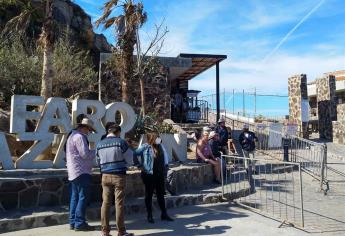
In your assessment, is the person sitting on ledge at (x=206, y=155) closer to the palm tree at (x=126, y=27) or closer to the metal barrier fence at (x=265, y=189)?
the metal barrier fence at (x=265, y=189)

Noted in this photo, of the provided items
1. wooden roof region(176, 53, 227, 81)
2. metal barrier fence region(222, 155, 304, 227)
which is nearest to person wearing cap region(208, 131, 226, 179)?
metal barrier fence region(222, 155, 304, 227)

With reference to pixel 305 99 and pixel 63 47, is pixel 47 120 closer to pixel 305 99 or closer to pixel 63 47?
pixel 63 47

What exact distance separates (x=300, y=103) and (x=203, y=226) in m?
18.2

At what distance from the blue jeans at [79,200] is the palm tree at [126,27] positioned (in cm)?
785

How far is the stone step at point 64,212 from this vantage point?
24.9 ft

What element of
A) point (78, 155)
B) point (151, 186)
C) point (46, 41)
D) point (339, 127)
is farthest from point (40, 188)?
point (339, 127)

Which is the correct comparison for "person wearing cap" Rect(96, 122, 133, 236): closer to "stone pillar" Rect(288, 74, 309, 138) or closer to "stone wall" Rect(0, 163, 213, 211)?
"stone wall" Rect(0, 163, 213, 211)

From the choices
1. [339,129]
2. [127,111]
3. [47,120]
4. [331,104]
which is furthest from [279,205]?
[331,104]

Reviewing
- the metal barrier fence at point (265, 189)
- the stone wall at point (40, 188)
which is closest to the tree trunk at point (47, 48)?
the stone wall at point (40, 188)

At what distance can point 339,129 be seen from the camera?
78.6ft

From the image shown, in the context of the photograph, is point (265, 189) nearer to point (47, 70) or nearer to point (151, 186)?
point (151, 186)

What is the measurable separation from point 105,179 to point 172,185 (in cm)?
339

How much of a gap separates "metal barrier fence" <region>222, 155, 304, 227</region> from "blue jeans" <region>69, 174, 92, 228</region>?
355 cm

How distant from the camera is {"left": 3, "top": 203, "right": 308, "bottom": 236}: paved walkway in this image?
24.8 feet
